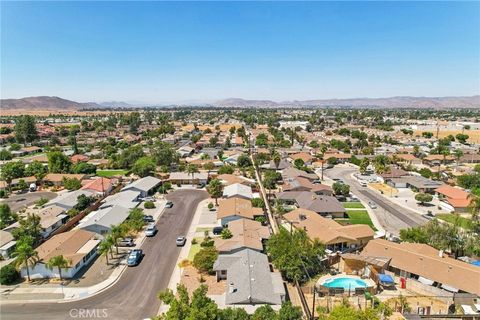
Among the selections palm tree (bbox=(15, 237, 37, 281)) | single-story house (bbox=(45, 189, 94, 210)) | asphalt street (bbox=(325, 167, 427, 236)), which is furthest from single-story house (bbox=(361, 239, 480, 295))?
single-story house (bbox=(45, 189, 94, 210))

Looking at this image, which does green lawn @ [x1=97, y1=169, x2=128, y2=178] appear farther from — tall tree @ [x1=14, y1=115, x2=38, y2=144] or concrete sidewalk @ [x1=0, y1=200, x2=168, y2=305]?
tall tree @ [x1=14, y1=115, x2=38, y2=144]

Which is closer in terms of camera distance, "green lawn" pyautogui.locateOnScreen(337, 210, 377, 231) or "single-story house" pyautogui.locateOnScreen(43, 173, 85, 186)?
"green lawn" pyautogui.locateOnScreen(337, 210, 377, 231)

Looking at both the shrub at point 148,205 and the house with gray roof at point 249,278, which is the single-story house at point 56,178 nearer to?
the shrub at point 148,205

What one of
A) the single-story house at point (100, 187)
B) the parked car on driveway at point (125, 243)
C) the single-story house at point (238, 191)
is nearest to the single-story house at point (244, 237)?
the parked car on driveway at point (125, 243)

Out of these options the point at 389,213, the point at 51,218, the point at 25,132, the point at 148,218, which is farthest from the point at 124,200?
the point at 25,132

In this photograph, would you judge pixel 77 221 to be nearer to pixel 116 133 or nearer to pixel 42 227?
pixel 42 227

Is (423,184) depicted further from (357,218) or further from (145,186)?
(145,186)
